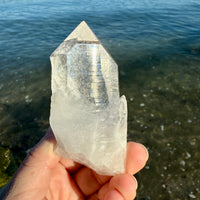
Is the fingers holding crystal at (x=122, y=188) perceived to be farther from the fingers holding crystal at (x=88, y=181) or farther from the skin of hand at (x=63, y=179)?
the fingers holding crystal at (x=88, y=181)

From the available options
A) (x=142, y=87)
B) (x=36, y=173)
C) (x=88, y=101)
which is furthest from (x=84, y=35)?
(x=142, y=87)

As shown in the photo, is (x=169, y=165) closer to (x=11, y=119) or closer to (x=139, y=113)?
(x=139, y=113)

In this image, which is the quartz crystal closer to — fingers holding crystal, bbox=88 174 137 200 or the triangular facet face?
the triangular facet face

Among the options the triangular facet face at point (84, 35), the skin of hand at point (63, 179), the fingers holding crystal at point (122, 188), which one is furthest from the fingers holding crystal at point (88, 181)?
the triangular facet face at point (84, 35)

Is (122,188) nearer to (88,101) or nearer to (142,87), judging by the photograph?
(88,101)

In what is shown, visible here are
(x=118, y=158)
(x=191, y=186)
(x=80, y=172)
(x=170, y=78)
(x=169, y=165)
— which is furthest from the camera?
(x=170, y=78)

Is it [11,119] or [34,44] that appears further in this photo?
[34,44]

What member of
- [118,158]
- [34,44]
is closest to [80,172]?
[118,158]
